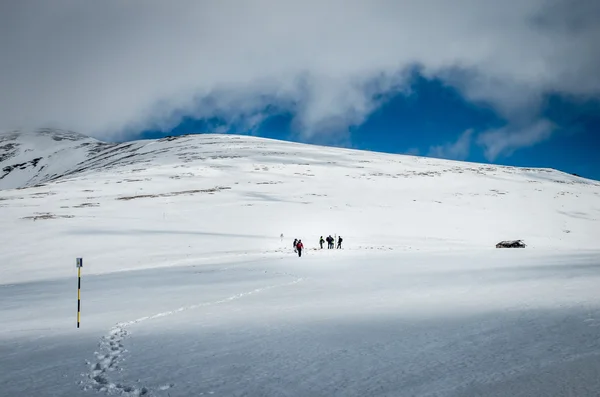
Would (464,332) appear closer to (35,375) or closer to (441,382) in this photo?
(441,382)

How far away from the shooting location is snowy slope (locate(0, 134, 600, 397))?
6988 millimetres

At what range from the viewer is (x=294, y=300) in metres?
14.7

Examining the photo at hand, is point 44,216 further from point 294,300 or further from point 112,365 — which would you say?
point 112,365

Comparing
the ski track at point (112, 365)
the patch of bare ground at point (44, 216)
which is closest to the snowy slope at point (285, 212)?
the patch of bare ground at point (44, 216)

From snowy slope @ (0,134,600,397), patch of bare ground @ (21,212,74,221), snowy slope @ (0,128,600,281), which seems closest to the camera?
snowy slope @ (0,134,600,397)

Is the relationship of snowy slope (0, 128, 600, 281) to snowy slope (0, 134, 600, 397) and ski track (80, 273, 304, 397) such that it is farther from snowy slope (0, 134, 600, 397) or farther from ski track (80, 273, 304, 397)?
ski track (80, 273, 304, 397)

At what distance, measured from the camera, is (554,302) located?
11258 mm

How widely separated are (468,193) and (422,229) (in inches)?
856

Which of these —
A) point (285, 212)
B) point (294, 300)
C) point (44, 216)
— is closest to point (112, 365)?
point (294, 300)

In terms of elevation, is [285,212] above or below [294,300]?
above

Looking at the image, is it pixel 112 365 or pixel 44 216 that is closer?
pixel 112 365

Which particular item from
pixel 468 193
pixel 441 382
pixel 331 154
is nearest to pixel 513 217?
pixel 468 193

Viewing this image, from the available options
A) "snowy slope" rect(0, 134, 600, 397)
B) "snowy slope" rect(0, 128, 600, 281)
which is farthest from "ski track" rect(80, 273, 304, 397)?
"snowy slope" rect(0, 128, 600, 281)

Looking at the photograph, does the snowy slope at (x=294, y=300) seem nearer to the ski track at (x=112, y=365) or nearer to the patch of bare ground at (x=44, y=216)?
the ski track at (x=112, y=365)
